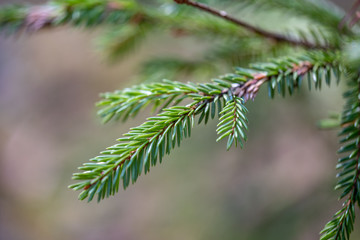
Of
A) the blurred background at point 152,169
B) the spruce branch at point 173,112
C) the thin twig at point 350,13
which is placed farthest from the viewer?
the blurred background at point 152,169

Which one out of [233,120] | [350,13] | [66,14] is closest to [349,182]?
[233,120]

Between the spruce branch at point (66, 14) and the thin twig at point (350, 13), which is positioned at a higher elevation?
the thin twig at point (350, 13)

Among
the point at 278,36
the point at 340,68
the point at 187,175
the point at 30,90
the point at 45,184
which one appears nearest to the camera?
the point at 340,68

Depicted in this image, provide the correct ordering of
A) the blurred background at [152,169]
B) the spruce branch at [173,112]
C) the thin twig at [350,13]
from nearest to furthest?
the spruce branch at [173,112] < the thin twig at [350,13] < the blurred background at [152,169]

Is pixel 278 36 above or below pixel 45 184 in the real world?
above

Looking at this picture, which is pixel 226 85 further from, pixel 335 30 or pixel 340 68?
pixel 335 30

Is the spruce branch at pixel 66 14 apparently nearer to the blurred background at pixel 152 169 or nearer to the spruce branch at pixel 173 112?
the blurred background at pixel 152 169

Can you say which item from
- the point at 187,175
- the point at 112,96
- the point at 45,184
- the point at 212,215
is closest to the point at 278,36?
the point at 112,96

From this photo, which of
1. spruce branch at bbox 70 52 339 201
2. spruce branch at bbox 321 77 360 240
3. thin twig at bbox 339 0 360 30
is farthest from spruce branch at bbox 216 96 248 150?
thin twig at bbox 339 0 360 30

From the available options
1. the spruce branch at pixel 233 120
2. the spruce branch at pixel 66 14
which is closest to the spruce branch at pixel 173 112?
the spruce branch at pixel 233 120
